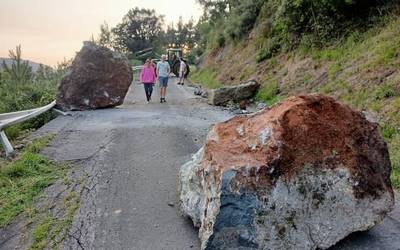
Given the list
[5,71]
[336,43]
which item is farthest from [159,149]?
[5,71]

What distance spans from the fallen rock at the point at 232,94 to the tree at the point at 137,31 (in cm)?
4526

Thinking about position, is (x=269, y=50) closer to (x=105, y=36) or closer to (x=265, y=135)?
(x=265, y=135)

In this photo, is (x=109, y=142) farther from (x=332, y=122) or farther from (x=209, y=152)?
(x=332, y=122)

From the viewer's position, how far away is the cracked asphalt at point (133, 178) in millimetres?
5254

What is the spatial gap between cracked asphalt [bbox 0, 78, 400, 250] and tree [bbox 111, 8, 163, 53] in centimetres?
4853

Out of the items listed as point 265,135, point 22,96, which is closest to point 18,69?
point 22,96

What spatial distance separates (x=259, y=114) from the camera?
5.55 metres

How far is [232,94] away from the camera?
637 inches


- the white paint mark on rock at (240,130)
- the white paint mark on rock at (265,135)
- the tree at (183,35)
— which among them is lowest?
the tree at (183,35)

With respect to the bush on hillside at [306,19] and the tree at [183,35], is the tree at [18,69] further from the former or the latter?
the tree at [183,35]

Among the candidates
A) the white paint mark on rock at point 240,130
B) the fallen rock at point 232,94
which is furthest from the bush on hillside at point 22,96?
the white paint mark on rock at point 240,130

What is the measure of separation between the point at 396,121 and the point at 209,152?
5032mm

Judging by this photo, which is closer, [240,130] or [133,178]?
[240,130]

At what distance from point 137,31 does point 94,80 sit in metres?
47.1
